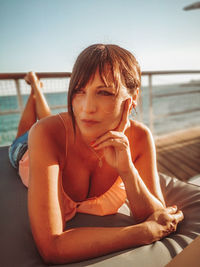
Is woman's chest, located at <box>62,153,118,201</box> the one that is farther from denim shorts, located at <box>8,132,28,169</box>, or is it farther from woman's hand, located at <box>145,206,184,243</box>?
denim shorts, located at <box>8,132,28,169</box>

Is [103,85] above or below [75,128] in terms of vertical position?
above

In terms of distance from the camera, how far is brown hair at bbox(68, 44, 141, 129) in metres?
0.81

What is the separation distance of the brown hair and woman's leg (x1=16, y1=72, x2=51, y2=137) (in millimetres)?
1563

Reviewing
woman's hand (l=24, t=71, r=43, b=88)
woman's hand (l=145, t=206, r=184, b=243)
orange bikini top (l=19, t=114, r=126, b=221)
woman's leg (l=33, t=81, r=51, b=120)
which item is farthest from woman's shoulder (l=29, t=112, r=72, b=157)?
woman's hand (l=24, t=71, r=43, b=88)

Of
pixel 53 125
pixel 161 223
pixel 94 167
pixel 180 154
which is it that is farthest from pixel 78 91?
pixel 180 154

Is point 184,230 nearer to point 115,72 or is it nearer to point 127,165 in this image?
point 127,165

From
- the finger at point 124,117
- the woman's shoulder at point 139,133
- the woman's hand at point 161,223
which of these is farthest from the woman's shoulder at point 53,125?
the woman's hand at point 161,223

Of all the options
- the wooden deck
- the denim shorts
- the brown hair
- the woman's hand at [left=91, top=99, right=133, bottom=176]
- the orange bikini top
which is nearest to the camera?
the brown hair

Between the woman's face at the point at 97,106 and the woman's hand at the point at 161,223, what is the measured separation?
0.51m

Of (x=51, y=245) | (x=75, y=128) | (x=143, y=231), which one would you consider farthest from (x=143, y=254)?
(x=75, y=128)

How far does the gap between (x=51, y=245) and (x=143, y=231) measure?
421mm

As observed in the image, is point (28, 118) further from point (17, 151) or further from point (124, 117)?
point (124, 117)

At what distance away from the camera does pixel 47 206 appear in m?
0.74

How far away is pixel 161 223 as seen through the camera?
2.83 ft
